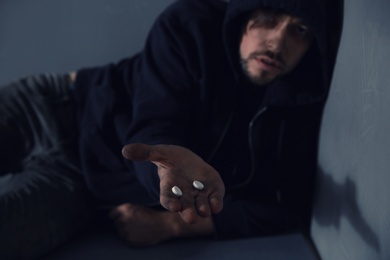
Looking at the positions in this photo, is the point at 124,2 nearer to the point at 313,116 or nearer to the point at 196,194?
the point at 313,116

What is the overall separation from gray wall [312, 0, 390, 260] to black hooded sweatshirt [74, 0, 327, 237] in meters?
0.08

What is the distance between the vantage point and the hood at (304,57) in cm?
87

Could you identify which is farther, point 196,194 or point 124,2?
point 124,2

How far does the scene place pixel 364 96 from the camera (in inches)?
27.5

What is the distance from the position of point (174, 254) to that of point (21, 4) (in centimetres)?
74

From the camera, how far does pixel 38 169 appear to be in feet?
3.39

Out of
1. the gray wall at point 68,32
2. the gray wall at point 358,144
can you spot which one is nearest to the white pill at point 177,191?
the gray wall at point 358,144

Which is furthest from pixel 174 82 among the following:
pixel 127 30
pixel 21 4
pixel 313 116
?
pixel 21 4

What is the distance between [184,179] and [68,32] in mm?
771

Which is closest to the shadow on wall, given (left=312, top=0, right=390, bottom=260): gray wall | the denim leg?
(left=312, top=0, right=390, bottom=260): gray wall

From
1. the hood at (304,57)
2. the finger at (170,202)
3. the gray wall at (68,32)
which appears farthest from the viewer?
the gray wall at (68,32)

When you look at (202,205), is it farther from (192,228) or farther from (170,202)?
(192,228)

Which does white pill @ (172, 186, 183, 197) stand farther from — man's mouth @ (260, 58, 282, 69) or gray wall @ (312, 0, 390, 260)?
man's mouth @ (260, 58, 282, 69)

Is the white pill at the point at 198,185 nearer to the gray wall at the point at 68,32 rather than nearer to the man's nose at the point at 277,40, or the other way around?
the man's nose at the point at 277,40
